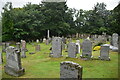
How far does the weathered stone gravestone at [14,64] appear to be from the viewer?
8523 mm

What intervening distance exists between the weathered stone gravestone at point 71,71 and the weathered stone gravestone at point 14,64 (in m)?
3.16

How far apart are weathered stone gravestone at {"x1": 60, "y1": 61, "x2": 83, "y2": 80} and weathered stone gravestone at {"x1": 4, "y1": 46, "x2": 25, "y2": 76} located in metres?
3.16

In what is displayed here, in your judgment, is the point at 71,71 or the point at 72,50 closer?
the point at 71,71

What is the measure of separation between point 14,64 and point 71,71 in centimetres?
411

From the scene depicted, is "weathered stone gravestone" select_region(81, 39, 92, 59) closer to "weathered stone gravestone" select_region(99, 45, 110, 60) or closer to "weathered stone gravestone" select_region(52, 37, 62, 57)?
"weathered stone gravestone" select_region(99, 45, 110, 60)

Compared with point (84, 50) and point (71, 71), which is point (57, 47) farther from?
point (71, 71)

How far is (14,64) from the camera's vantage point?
8.71 m

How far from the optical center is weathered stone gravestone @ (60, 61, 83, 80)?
6.00 meters

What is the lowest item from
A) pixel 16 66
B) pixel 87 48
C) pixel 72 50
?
pixel 16 66

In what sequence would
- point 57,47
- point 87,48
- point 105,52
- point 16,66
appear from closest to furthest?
point 16,66 → point 105,52 → point 87,48 → point 57,47

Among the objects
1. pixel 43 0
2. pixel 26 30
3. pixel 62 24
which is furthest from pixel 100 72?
pixel 43 0

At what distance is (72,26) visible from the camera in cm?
4228

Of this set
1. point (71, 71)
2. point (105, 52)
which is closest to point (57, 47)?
point (105, 52)

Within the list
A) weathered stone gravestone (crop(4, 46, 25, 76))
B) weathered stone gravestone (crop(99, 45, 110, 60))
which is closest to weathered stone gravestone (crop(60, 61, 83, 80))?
weathered stone gravestone (crop(4, 46, 25, 76))
